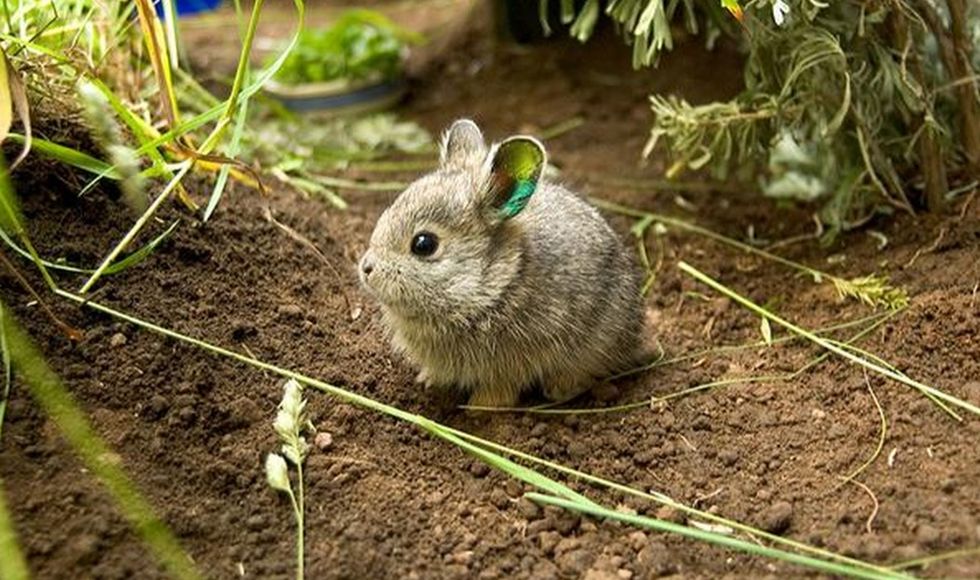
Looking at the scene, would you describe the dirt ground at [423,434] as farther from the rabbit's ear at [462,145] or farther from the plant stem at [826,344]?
the rabbit's ear at [462,145]

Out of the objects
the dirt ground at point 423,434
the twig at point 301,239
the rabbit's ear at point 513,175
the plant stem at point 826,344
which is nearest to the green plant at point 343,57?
the dirt ground at point 423,434

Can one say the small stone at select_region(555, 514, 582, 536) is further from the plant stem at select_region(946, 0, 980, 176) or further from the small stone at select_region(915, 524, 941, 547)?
the plant stem at select_region(946, 0, 980, 176)

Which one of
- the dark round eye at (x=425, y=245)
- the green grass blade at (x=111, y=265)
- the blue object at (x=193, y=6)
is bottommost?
the blue object at (x=193, y=6)

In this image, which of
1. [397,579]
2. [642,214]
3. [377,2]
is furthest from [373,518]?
[377,2]

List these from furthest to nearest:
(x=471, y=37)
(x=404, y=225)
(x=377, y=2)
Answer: (x=377, y=2) → (x=471, y=37) → (x=404, y=225)

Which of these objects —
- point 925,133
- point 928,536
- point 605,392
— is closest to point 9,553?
point 605,392

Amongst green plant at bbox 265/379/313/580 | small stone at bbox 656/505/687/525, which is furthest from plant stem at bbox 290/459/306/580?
small stone at bbox 656/505/687/525

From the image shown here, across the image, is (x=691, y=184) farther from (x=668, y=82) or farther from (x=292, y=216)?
(x=292, y=216)
